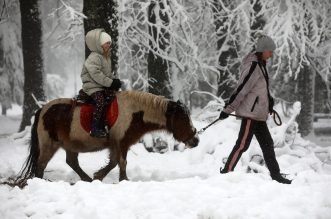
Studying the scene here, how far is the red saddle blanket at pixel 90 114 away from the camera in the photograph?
6.71 m

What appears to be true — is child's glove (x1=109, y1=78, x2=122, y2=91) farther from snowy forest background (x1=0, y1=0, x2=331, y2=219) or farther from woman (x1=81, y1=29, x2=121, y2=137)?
snowy forest background (x1=0, y1=0, x2=331, y2=219)

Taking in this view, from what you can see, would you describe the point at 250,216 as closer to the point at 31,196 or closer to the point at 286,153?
the point at 31,196

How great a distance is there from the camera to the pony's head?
6941 millimetres

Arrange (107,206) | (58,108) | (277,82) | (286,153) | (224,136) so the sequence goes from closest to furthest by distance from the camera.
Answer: (107,206) < (58,108) < (286,153) < (224,136) < (277,82)

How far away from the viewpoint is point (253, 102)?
6188 millimetres

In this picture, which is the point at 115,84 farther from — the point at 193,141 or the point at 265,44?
the point at 265,44

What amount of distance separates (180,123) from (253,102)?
4.28 feet

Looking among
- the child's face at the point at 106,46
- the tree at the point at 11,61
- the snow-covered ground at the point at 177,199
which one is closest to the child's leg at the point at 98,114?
the child's face at the point at 106,46

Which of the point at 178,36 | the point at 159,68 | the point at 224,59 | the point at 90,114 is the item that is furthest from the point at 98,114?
the point at 224,59

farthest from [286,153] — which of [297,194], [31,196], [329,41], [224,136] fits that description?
[329,41]

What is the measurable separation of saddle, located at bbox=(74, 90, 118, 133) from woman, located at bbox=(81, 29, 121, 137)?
0.08 meters

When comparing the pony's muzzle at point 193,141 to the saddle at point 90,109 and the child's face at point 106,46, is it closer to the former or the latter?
the saddle at point 90,109

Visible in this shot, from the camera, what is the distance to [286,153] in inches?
349

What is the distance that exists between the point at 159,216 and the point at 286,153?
516cm
